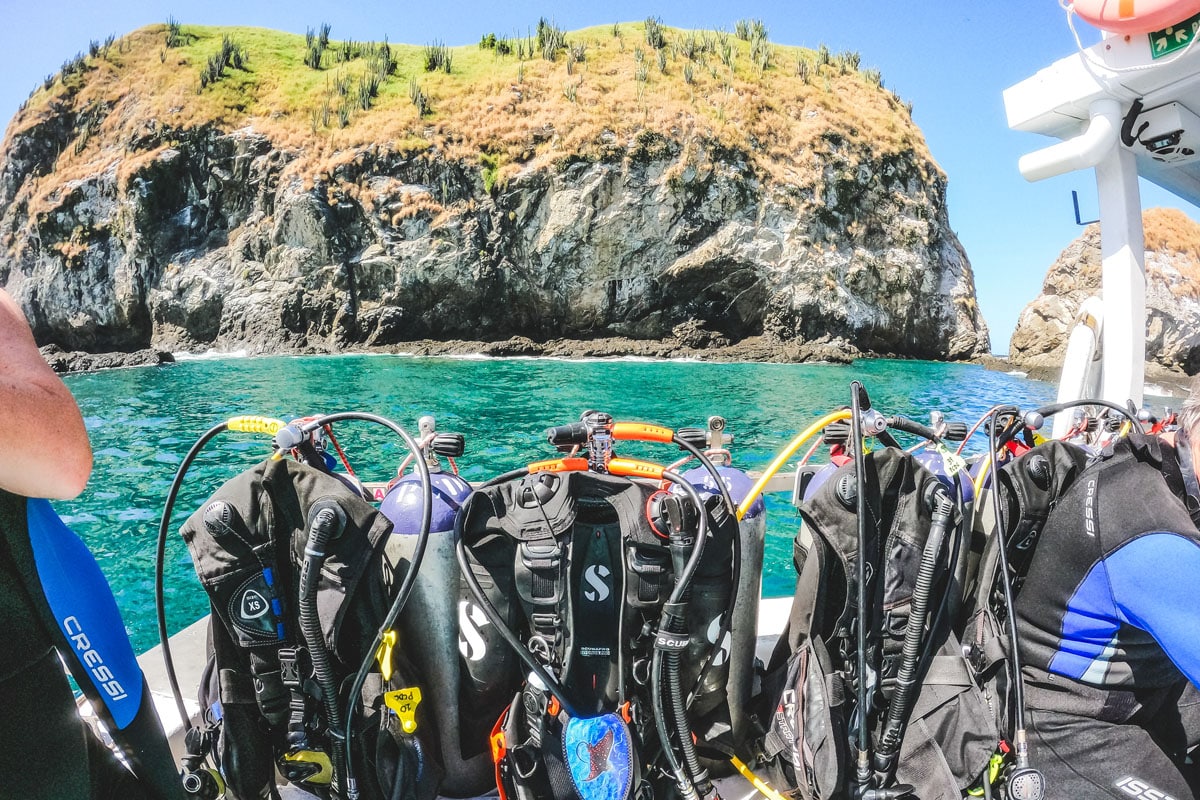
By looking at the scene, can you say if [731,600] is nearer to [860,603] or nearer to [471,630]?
[860,603]

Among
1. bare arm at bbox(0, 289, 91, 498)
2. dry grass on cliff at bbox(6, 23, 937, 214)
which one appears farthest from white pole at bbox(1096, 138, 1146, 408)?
dry grass on cliff at bbox(6, 23, 937, 214)

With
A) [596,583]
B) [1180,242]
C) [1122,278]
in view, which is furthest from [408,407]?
[1180,242]

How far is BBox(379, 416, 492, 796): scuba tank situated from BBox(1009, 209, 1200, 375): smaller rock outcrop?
86.2 feet

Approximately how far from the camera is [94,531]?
508 cm

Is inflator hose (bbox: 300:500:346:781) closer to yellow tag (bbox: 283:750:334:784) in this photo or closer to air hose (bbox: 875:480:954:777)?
yellow tag (bbox: 283:750:334:784)

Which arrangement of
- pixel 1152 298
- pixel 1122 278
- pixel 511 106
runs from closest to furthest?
pixel 1122 278 → pixel 1152 298 → pixel 511 106

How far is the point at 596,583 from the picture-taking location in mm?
1502

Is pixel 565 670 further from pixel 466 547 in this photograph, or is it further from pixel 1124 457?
pixel 1124 457

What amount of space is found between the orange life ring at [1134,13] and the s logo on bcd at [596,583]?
3041 mm

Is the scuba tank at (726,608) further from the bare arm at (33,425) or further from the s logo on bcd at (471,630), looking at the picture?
the bare arm at (33,425)

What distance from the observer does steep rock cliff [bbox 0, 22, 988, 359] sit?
26.7 metres

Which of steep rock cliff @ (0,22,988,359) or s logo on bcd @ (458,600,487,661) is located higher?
steep rock cliff @ (0,22,988,359)

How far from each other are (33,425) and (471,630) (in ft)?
3.25

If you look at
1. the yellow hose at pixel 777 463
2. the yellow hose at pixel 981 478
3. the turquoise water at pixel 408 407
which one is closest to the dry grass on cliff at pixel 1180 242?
the turquoise water at pixel 408 407
